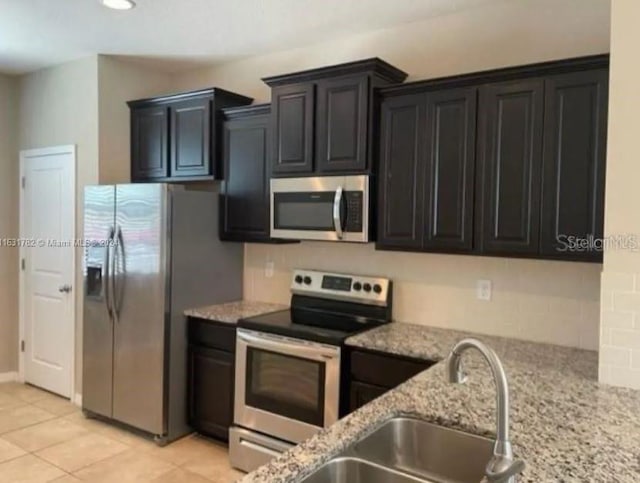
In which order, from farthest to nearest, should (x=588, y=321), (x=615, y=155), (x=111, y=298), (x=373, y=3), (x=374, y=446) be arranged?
(x=111, y=298) < (x=373, y=3) < (x=588, y=321) < (x=615, y=155) < (x=374, y=446)

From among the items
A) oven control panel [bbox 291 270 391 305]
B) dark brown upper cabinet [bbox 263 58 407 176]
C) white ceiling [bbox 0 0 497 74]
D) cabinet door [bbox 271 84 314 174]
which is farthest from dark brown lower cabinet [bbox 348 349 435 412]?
white ceiling [bbox 0 0 497 74]

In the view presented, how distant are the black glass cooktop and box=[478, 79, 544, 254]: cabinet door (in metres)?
0.92

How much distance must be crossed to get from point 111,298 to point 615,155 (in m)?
3.21

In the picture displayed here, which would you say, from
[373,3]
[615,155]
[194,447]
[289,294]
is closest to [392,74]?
[373,3]

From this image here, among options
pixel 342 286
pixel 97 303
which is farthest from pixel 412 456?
pixel 97 303

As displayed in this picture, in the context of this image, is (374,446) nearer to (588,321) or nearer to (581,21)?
(588,321)

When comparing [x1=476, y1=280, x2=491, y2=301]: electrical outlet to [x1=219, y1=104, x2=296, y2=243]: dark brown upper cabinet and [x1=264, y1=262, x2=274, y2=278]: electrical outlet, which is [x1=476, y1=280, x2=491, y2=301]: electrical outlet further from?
[x1=264, y1=262, x2=274, y2=278]: electrical outlet

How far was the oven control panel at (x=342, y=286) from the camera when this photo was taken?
328 centimetres

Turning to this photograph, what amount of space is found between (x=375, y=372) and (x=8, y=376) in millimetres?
3875

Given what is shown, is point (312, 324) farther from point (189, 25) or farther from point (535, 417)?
A: point (189, 25)

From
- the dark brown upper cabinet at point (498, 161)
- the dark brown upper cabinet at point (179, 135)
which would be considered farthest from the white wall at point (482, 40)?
the dark brown upper cabinet at point (179, 135)

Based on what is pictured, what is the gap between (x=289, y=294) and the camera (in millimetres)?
3830

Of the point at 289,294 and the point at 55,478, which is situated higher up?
the point at 289,294

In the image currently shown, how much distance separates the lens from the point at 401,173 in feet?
9.59
